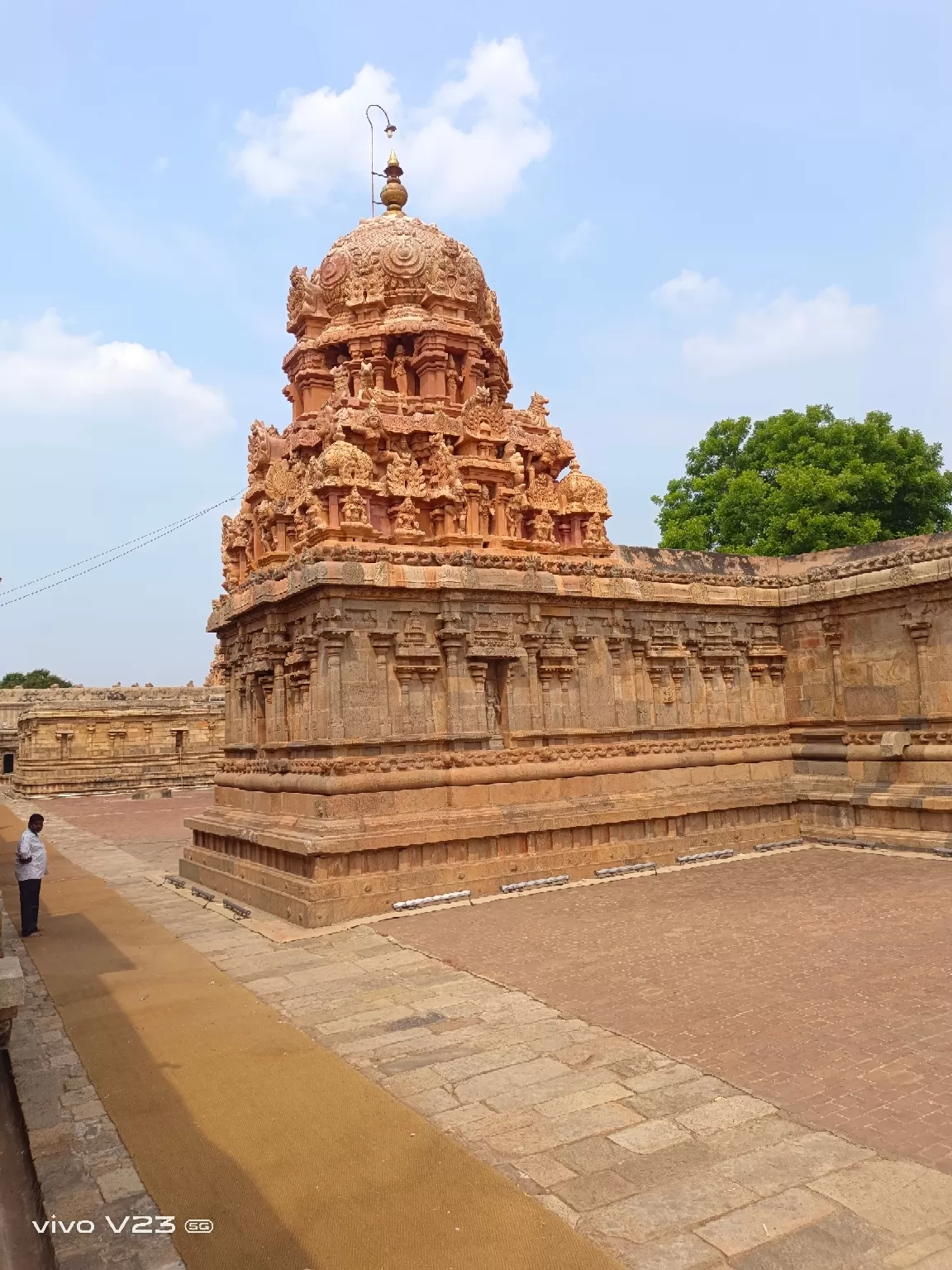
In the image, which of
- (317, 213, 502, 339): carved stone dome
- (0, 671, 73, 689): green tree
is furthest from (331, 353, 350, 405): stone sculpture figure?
(0, 671, 73, 689): green tree

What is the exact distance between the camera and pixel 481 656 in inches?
535

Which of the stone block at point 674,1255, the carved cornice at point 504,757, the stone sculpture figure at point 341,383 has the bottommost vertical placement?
the stone block at point 674,1255

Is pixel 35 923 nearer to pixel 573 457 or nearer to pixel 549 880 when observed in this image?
pixel 549 880

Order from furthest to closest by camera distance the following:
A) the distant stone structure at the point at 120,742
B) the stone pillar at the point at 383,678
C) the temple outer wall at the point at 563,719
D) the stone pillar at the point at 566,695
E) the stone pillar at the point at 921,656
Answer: the distant stone structure at the point at 120,742 < the stone pillar at the point at 921,656 < the stone pillar at the point at 566,695 < the stone pillar at the point at 383,678 < the temple outer wall at the point at 563,719

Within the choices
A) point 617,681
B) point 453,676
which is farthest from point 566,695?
point 453,676

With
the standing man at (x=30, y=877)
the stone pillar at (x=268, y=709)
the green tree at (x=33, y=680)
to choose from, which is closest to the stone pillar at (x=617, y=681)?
the stone pillar at (x=268, y=709)

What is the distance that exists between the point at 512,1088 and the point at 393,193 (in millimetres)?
17843

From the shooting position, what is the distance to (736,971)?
8359 millimetres

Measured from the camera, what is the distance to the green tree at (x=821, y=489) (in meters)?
27.9

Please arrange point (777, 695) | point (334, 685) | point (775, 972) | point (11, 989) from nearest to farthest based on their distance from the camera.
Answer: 1. point (11, 989)
2. point (775, 972)
3. point (334, 685)
4. point (777, 695)

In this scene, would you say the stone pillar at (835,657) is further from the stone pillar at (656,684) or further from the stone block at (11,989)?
the stone block at (11,989)

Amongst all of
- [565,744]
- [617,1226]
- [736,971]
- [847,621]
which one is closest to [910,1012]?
[736,971]

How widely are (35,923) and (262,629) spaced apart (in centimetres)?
547

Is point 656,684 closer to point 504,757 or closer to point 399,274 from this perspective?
point 504,757
